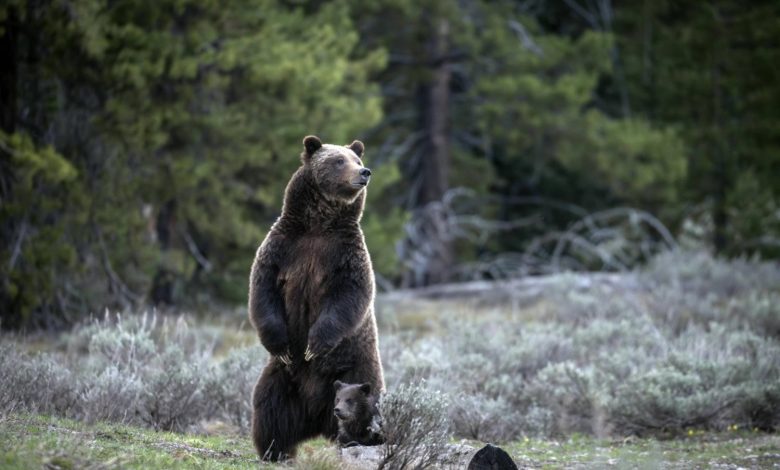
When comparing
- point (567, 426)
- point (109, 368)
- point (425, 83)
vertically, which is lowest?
point (567, 426)

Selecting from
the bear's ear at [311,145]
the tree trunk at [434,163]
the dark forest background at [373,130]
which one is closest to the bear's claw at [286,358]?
the bear's ear at [311,145]

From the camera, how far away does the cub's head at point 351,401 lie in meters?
6.32

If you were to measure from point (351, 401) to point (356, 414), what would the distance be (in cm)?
9

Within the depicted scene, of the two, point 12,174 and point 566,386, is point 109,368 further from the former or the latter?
point 12,174

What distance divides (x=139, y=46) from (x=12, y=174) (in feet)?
7.24

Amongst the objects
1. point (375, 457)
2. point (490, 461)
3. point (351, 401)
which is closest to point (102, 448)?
point (351, 401)

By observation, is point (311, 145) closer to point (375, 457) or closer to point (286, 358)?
point (286, 358)

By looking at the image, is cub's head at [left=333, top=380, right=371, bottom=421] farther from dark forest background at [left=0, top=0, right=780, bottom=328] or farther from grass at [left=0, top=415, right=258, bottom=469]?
dark forest background at [left=0, top=0, right=780, bottom=328]

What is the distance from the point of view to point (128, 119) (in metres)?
13.1

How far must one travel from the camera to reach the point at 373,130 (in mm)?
21062

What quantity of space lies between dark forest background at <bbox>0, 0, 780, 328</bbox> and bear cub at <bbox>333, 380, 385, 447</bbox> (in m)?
6.39

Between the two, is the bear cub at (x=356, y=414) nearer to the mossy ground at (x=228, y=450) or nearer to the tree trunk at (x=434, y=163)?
the mossy ground at (x=228, y=450)

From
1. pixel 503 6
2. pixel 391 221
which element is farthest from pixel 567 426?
pixel 503 6

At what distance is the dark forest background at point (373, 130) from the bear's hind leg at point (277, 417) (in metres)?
5.96
